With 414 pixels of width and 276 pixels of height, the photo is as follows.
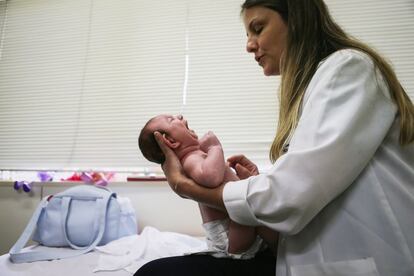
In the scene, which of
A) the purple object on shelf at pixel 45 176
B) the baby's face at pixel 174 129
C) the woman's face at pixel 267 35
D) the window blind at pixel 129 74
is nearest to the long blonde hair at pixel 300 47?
the woman's face at pixel 267 35

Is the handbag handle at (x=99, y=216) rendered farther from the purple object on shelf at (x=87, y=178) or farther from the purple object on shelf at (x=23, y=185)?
the purple object on shelf at (x=23, y=185)

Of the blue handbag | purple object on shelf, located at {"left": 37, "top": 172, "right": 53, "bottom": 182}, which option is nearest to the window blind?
purple object on shelf, located at {"left": 37, "top": 172, "right": 53, "bottom": 182}

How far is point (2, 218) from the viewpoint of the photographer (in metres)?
2.20

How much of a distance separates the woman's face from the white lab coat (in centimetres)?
34

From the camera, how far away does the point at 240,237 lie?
2.76 feet

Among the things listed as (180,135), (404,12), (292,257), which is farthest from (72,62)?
(404,12)

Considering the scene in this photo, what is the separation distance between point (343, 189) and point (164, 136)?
679 mm

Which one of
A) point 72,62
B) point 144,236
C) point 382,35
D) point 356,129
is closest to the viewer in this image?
point 356,129

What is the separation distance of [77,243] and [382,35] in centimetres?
255

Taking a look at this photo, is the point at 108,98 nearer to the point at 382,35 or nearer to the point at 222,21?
the point at 222,21

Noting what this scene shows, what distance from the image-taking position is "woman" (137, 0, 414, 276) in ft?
1.96

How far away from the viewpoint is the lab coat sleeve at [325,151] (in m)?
0.60

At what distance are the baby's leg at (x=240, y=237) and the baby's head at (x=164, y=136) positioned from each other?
0.39m

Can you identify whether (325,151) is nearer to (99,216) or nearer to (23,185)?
(99,216)
